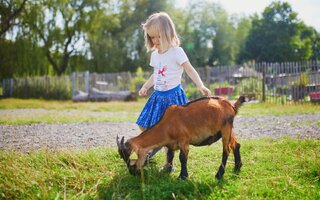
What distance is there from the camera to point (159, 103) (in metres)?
4.63

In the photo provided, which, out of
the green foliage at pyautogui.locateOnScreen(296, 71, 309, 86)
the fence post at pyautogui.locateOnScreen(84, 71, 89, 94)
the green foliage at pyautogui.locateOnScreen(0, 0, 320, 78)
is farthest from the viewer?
the green foliage at pyautogui.locateOnScreen(0, 0, 320, 78)

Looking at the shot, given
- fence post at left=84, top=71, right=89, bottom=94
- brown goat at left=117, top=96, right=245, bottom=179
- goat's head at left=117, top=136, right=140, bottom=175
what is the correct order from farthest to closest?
fence post at left=84, top=71, right=89, bottom=94 < brown goat at left=117, top=96, right=245, bottom=179 < goat's head at left=117, top=136, right=140, bottom=175

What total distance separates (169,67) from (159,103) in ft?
1.52

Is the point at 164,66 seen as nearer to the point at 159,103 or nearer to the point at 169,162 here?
the point at 159,103

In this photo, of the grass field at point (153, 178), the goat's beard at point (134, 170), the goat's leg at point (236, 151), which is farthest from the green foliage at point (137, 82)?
the goat's beard at point (134, 170)

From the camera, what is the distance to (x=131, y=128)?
8.83 m

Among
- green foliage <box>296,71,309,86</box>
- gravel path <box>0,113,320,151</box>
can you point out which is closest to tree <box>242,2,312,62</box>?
green foliage <box>296,71,309,86</box>

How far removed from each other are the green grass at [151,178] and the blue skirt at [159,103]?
56 centimetres

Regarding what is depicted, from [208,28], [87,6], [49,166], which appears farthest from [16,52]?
[208,28]

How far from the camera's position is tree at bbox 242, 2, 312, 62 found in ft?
163

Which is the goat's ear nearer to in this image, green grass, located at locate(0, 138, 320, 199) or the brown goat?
the brown goat

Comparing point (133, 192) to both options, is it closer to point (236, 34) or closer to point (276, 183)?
point (276, 183)

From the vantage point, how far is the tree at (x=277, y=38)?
1953 inches

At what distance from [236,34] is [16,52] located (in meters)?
39.6
